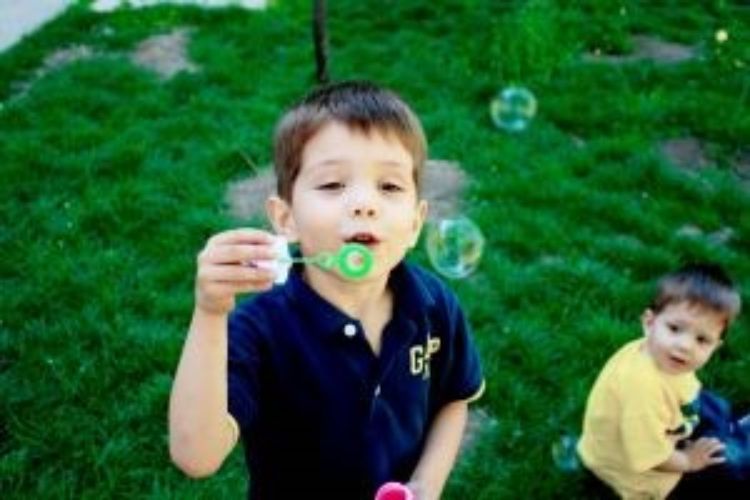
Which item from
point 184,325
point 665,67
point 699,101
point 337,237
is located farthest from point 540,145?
point 337,237

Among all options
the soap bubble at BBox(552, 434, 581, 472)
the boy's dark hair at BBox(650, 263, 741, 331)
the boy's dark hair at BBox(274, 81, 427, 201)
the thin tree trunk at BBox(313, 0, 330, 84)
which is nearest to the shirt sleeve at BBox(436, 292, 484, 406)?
the boy's dark hair at BBox(274, 81, 427, 201)

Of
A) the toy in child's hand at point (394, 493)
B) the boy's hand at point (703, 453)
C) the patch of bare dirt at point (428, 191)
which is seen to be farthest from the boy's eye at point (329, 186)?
the patch of bare dirt at point (428, 191)

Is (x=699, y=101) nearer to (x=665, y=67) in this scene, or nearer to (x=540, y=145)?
(x=665, y=67)

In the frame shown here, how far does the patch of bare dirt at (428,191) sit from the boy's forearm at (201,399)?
3.62m

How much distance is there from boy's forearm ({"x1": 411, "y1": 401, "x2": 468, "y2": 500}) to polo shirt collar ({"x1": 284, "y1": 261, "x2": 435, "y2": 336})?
0.32m

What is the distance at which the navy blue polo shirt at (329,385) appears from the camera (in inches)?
79.4

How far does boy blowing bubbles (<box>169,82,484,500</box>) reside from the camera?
6.04 ft

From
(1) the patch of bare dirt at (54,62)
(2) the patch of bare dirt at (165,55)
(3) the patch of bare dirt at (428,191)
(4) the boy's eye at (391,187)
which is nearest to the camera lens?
(4) the boy's eye at (391,187)

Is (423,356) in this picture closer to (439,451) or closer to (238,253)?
(439,451)

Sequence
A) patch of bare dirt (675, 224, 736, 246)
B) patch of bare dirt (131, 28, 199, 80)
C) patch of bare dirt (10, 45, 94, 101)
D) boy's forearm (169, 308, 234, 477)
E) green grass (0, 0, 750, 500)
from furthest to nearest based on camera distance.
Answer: patch of bare dirt (131, 28, 199, 80)
patch of bare dirt (10, 45, 94, 101)
patch of bare dirt (675, 224, 736, 246)
green grass (0, 0, 750, 500)
boy's forearm (169, 308, 234, 477)

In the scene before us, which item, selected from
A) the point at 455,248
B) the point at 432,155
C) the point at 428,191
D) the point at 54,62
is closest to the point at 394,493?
the point at 455,248

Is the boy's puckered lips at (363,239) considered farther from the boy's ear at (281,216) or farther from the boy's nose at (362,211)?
the boy's ear at (281,216)

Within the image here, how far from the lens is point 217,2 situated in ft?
29.8

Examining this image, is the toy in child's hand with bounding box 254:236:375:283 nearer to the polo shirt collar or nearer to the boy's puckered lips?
the boy's puckered lips
